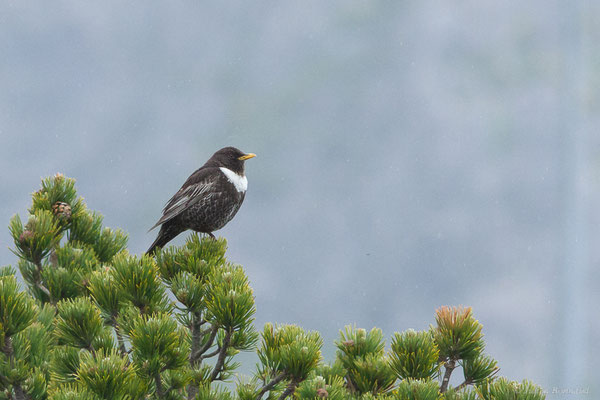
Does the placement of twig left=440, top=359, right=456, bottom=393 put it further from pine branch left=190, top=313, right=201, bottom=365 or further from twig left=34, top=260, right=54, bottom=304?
twig left=34, top=260, right=54, bottom=304

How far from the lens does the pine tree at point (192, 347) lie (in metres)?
2.15

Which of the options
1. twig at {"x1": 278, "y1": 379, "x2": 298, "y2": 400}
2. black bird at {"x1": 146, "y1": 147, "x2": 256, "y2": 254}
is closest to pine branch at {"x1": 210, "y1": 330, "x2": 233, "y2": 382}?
twig at {"x1": 278, "y1": 379, "x2": 298, "y2": 400}

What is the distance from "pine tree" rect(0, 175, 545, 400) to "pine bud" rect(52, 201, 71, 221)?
0.29 meters

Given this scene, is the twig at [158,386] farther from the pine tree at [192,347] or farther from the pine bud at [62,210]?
the pine bud at [62,210]

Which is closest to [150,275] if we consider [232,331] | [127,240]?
[232,331]

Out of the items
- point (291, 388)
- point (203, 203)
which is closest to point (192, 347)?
point (291, 388)

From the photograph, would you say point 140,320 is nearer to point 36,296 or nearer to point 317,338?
point 317,338

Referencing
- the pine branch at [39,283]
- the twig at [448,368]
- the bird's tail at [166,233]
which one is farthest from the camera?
the bird's tail at [166,233]

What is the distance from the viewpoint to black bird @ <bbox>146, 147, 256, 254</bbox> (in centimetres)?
375

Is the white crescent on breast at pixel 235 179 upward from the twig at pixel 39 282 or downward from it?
upward

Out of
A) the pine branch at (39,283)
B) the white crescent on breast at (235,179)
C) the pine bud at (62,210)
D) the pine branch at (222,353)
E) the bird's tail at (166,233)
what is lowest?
the pine branch at (222,353)

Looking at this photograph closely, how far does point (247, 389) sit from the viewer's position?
2.40m

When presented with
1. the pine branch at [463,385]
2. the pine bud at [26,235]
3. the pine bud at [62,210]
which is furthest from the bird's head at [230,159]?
the pine branch at [463,385]

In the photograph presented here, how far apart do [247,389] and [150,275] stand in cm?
57
